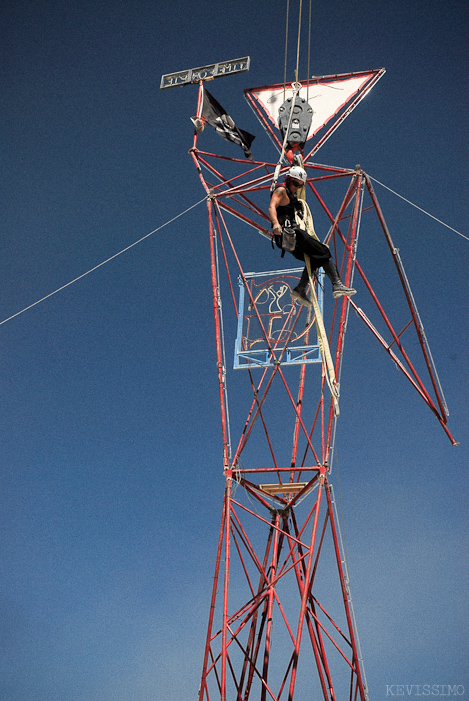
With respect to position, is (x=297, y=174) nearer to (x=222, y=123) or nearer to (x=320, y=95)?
(x=222, y=123)

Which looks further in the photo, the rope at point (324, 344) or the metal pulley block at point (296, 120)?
the metal pulley block at point (296, 120)

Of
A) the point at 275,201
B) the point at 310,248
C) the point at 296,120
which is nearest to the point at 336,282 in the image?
the point at 310,248

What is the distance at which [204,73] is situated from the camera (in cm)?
1980

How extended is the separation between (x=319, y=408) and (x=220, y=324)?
11.0 ft

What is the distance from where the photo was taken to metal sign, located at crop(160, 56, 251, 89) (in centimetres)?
1931

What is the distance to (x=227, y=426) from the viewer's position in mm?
18469

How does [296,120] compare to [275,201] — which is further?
[296,120]

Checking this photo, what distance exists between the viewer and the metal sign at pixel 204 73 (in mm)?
19311

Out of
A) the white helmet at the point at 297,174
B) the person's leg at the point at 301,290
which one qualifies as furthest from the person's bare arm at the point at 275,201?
the person's leg at the point at 301,290

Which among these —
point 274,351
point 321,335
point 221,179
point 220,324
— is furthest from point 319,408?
point 221,179

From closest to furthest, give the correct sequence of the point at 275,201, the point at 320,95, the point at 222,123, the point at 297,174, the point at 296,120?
the point at 275,201
the point at 297,174
the point at 296,120
the point at 222,123
the point at 320,95

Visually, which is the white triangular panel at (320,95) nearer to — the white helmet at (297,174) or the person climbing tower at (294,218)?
the white helmet at (297,174)

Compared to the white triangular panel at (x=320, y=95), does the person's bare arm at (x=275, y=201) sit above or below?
below

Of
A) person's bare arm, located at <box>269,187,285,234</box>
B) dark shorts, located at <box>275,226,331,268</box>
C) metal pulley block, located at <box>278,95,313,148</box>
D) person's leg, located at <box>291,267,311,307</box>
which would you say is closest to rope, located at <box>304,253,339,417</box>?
dark shorts, located at <box>275,226,331,268</box>
